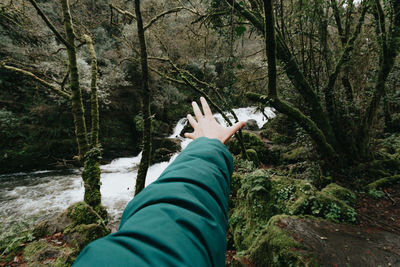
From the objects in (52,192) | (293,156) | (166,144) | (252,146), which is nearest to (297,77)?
(293,156)

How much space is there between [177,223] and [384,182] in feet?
19.8

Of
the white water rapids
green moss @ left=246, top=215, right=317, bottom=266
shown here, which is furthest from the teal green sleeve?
Result: the white water rapids

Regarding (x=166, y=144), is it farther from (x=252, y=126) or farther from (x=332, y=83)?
(x=332, y=83)

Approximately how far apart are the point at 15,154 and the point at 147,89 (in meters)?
10.7

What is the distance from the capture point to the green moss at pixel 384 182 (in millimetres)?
4305

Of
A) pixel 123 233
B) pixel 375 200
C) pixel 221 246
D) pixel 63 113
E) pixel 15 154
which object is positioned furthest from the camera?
pixel 63 113

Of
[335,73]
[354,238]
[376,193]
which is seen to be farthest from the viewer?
[335,73]

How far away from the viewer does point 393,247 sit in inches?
92.9

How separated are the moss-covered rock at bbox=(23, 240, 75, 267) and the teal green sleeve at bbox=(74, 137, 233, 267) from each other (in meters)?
2.86

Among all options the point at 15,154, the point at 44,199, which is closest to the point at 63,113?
the point at 15,154

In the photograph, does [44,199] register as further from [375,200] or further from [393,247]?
[375,200]

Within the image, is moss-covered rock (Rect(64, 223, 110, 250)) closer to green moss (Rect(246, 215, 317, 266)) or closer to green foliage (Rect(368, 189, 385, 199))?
green moss (Rect(246, 215, 317, 266))

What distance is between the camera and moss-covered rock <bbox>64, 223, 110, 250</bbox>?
3043 mm

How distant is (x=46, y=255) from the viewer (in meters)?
2.64
